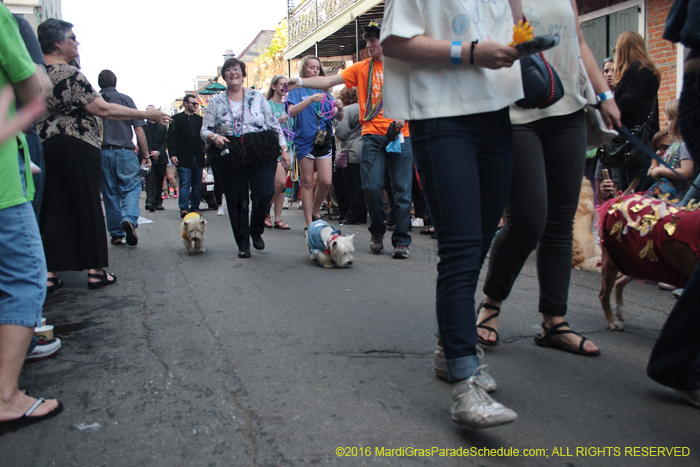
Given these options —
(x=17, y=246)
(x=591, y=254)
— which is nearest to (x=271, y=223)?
(x=591, y=254)

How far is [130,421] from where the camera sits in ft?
7.65

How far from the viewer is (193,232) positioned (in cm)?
646

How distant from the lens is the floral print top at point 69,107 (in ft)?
14.7

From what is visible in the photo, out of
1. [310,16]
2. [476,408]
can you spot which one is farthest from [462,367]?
[310,16]

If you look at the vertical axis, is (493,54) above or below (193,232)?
above

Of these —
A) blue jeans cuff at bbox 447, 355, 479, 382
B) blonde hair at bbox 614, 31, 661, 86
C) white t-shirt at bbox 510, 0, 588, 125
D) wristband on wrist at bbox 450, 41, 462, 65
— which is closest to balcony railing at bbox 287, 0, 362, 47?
blonde hair at bbox 614, 31, 661, 86

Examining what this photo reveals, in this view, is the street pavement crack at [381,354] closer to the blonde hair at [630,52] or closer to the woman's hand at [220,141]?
the woman's hand at [220,141]

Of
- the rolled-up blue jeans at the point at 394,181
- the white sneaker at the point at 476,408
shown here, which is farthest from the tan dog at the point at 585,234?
the white sneaker at the point at 476,408

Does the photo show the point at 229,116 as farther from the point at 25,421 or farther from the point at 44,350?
the point at 25,421

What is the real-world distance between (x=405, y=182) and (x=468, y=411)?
4.57m

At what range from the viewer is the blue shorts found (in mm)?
2357

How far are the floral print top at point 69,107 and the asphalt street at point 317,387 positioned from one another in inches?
49.2

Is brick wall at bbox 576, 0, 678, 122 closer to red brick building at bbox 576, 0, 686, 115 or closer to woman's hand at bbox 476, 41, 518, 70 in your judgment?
red brick building at bbox 576, 0, 686, 115

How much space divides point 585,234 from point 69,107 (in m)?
4.63
